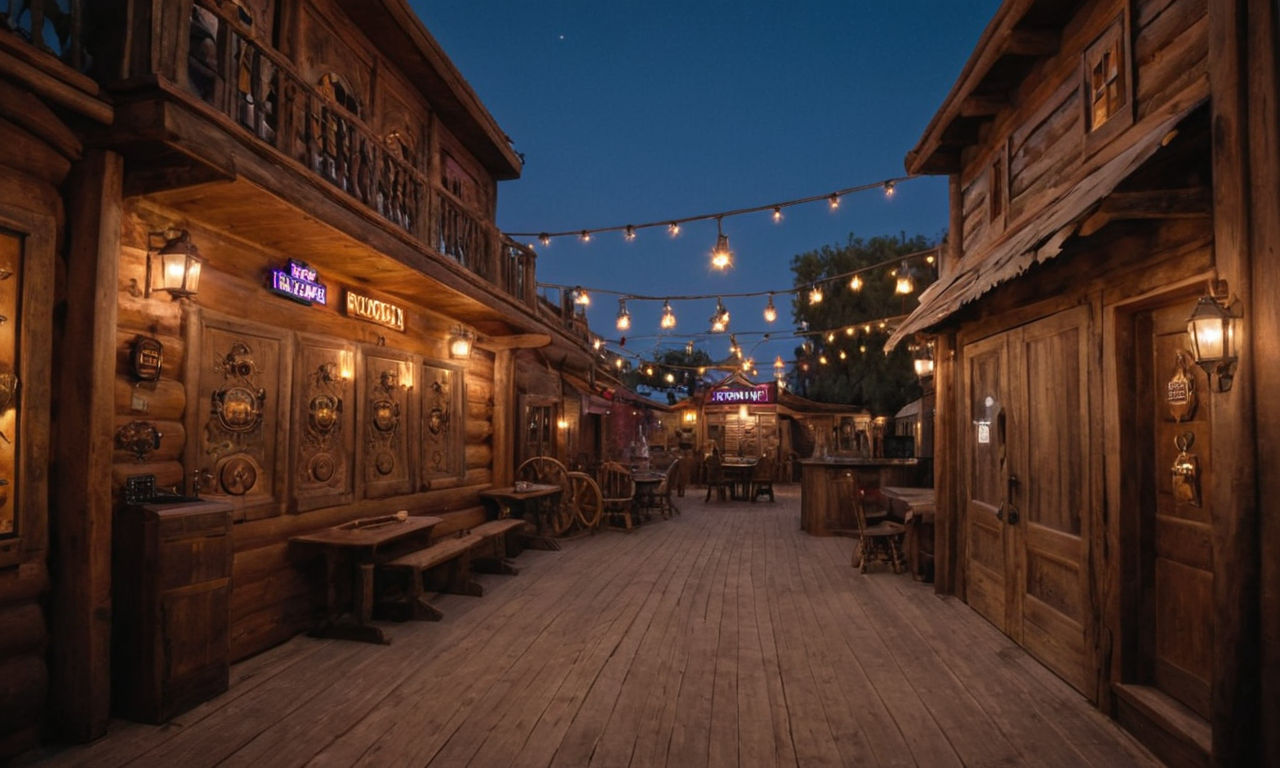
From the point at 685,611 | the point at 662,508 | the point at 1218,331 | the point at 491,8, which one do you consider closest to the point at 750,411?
the point at 662,508

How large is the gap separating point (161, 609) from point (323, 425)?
2.45 metres

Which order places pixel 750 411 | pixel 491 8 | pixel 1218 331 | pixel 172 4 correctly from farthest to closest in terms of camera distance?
pixel 491 8 → pixel 750 411 → pixel 172 4 → pixel 1218 331

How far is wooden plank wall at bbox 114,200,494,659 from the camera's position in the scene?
4.32 metres

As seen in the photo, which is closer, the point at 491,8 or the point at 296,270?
the point at 296,270

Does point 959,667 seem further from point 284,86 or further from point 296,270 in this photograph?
point 284,86

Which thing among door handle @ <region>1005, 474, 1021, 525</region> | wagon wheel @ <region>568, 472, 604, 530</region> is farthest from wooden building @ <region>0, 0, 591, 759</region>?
door handle @ <region>1005, 474, 1021, 525</region>

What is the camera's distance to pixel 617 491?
12664mm

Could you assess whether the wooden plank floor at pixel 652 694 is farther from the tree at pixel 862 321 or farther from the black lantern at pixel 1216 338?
the tree at pixel 862 321

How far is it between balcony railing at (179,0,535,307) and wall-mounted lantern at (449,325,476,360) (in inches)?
32.2

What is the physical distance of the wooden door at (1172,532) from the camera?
11.9 ft

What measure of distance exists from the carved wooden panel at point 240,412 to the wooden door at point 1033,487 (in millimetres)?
6201

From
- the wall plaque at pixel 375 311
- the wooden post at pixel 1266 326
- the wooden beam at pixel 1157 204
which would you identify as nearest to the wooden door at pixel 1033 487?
the wooden beam at pixel 1157 204

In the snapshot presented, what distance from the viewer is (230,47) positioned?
4.50 metres

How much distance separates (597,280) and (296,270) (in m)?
191
